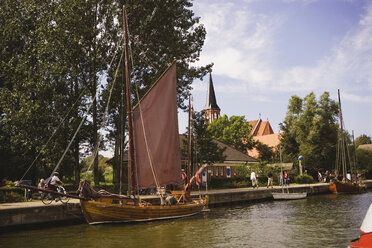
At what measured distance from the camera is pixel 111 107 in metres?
29.9

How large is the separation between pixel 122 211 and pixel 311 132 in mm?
47432

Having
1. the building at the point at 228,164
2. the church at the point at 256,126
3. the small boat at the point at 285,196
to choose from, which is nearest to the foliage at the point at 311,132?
the building at the point at 228,164

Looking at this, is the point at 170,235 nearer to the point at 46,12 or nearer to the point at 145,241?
the point at 145,241

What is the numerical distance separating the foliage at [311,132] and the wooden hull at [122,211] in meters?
40.8

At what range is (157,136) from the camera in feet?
66.1

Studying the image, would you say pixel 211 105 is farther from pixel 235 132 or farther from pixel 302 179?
pixel 302 179

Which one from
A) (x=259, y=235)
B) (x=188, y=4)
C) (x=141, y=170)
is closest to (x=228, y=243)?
(x=259, y=235)

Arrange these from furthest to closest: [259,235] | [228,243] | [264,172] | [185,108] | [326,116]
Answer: [326,116]
[264,172]
[185,108]
[259,235]
[228,243]

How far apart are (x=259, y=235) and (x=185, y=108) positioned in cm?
1763

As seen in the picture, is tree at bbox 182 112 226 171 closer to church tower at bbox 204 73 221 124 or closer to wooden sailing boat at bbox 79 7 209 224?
wooden sailing boat at bbox 79 7 209 224

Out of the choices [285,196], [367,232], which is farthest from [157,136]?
[285,196]

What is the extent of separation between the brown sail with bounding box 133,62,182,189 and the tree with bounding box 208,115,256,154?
45510mm

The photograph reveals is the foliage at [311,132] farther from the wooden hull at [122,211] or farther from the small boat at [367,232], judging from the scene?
the small boat at [367,232]

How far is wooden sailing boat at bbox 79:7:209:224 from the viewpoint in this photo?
709 inches
